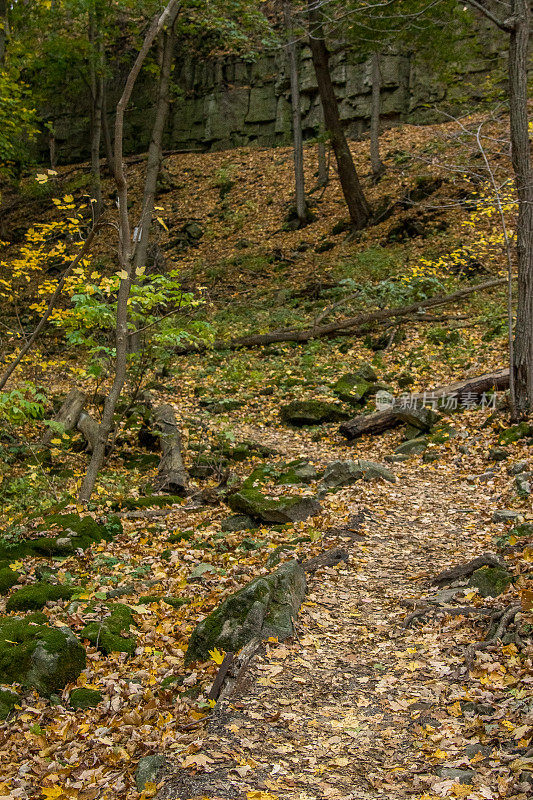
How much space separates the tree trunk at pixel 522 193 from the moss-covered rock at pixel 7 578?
21.8ft

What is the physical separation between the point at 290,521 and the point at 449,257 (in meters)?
9.90

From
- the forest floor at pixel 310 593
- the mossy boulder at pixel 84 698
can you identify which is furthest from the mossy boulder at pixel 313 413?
the mossy boulder at pixel 84 698

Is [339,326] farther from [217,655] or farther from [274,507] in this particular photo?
[217,655]

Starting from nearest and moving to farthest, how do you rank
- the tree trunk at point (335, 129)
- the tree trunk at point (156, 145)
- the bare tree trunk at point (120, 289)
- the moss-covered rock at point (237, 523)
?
1. the bare tree trunk at point (120, 289)
2. the moss-covered rock at point (237, 523)
3. the tree trunk at point (156, 145)
4. the tree trunk at point (335, 129)

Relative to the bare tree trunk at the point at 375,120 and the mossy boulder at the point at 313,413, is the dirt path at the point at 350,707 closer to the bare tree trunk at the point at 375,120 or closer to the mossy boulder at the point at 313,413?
the mossy boulder at the point at 313,413

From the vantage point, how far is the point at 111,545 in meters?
6.22

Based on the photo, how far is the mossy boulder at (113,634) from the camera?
441 cm

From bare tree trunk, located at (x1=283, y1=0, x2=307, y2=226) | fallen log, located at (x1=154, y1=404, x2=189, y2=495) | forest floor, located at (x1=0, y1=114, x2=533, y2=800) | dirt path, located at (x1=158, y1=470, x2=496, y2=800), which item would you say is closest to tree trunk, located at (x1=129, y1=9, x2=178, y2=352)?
forest floor, located at (x1=0, y1=114, x2=533, y2=800)

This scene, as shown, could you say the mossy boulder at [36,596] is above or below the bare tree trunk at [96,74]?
below

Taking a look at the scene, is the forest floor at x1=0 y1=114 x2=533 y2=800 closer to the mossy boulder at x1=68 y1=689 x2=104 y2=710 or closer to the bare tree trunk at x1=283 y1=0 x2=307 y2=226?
the mossy boulder at x1=68 y1=689 x2=104 y2=710

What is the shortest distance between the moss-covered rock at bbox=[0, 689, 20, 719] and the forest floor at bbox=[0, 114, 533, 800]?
0.04m

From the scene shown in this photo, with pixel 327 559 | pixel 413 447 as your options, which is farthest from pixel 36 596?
pixel 413 447

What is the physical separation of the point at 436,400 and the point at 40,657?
7.22 meters

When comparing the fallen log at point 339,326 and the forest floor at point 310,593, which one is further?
the fallen log at point 339,326
